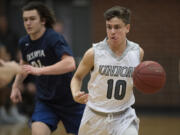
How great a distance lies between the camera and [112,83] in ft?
13.8

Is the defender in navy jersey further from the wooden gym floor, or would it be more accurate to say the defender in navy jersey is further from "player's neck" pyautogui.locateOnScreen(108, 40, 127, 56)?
the wooden gym floor

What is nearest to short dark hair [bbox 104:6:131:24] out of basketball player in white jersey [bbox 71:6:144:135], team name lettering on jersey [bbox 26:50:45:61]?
basketball player in white jersey [bbox 71:6:144:135]

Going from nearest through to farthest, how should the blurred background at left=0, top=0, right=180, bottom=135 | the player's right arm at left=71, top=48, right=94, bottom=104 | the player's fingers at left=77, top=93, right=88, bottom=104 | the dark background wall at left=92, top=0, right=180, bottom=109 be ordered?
the player's fingers at left=77, top=93, right=88, bottom=104
the player's right arm at left=71, top=48, right=94, bottom=104
the blurred background at left=0, top=0, right=180, bottom=135
the dark background wall at left=92, top=0, right=180, bottom=109

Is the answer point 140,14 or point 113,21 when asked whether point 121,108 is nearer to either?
point 113,21

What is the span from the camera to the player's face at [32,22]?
5.14 m

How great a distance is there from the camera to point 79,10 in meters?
12.9

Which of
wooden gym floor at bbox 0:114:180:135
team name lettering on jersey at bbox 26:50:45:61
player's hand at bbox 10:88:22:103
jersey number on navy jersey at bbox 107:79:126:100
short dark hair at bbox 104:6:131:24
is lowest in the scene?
wooden gym floor at bbox 0:114:180:135

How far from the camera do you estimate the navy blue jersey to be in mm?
5070

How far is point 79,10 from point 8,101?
4.25 metres

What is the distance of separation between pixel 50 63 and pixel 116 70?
122cm

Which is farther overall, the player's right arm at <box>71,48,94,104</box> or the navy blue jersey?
the navy blue jersey

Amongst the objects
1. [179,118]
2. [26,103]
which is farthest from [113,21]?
[179,118]

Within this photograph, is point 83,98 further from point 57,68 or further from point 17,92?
point 17,92

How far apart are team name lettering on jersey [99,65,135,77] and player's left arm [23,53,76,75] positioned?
2.38 feet
